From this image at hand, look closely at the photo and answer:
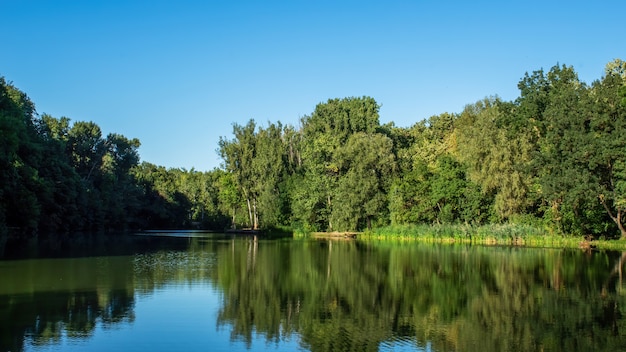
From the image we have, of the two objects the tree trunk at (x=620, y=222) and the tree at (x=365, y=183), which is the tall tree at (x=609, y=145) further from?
the tree at (x=365, y=183)

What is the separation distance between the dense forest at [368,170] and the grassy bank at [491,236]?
63.1 inches

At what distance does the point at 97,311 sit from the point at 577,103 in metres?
40.5

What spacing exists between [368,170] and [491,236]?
19.6 meters

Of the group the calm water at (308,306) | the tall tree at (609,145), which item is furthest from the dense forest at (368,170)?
the calm water at (308,306)

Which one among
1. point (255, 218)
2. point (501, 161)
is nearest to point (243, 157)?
point (255, 218)

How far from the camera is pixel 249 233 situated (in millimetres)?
84188

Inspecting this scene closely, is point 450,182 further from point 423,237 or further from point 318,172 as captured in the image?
point 318,172

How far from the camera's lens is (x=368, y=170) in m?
67.5

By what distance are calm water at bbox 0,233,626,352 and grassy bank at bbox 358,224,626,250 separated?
641 inches

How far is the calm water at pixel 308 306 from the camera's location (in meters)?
13.3

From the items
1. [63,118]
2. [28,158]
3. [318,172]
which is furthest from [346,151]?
[63,118]

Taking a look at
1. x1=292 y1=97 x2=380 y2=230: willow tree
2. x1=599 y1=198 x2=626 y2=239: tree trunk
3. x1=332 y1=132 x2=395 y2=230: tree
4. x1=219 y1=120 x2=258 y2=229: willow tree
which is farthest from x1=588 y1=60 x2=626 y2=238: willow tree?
x1=219 y1=120 x2=258 y2=229: willow tree

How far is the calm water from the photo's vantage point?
13.3m

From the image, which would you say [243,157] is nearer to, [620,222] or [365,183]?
[365,183]
